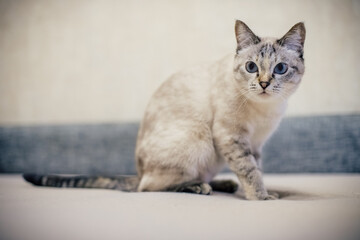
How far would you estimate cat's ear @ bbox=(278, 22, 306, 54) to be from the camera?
1226 millimetres

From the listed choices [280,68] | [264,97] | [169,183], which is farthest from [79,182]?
[280,68]

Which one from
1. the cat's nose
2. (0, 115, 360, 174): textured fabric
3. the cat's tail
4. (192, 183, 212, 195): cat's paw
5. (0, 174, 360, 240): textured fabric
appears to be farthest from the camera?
(0, 115, 360, 174): textured fabric

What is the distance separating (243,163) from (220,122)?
0.20m

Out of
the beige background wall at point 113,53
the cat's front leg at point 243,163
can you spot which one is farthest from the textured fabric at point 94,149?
the cat's front leg at point 243,163

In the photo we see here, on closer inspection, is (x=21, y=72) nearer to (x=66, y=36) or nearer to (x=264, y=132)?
(x=66, y=36)

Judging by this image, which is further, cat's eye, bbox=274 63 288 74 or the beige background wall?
the beige background wall

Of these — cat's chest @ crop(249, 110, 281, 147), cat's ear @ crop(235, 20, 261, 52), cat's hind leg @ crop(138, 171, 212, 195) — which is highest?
cat's ear @ crop(235, 20, 261, 52)

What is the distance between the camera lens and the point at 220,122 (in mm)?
1374

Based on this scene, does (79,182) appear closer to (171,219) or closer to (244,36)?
(171,219)

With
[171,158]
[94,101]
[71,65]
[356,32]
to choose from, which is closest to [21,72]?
[71,65]

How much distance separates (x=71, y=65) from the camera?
237 centimetres

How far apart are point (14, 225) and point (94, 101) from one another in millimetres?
1614

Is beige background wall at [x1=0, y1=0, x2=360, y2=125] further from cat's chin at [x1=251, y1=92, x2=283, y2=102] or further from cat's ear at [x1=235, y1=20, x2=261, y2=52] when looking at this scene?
cat's chin at [x1=251, y1=92, x2=283, y2=102]

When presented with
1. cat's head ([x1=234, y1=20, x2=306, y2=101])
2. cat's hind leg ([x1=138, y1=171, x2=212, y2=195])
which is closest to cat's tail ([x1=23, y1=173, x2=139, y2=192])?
cat's hind leg ([x1=138, y1=171, x2=212, y2=195])
